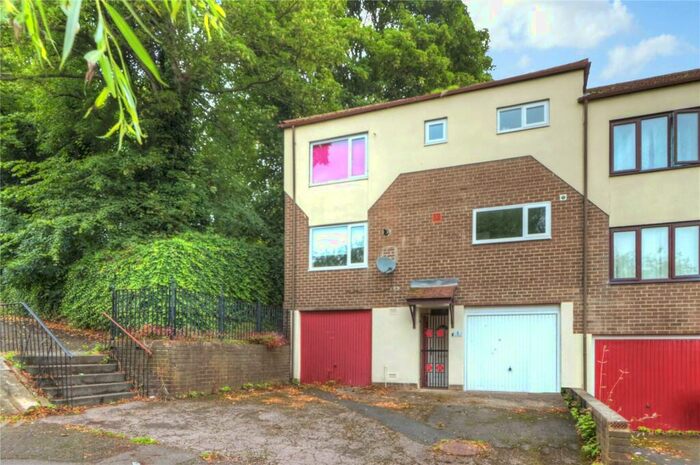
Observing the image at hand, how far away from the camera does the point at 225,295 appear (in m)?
14.4

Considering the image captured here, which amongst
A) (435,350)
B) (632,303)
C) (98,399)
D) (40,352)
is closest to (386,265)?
(435,350)

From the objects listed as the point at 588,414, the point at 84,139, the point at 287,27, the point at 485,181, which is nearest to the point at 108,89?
the point at 588,414

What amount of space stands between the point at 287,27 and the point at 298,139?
3.86 m

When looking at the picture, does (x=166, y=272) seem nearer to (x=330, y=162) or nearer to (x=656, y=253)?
(x=330, y=162)

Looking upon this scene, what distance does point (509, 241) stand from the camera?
42.7 feet

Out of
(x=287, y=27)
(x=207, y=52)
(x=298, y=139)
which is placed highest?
(x=287, y=27)

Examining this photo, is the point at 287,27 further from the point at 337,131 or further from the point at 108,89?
the point at 108,89

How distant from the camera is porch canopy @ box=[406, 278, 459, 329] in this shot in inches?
509

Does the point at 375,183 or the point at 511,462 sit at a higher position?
the point at 375,183

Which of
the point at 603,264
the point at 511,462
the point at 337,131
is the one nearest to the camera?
the point at 511,462

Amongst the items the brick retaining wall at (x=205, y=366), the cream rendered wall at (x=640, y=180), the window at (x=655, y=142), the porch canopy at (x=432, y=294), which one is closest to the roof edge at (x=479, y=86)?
the cream rendered wall at (x=640, y=180)

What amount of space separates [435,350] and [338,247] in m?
3.83

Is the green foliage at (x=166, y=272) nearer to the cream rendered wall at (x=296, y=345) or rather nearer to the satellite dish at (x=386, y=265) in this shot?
the cream rendered wall at (x=296, y=345)

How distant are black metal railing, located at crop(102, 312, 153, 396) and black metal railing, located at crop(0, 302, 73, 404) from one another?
102cm
